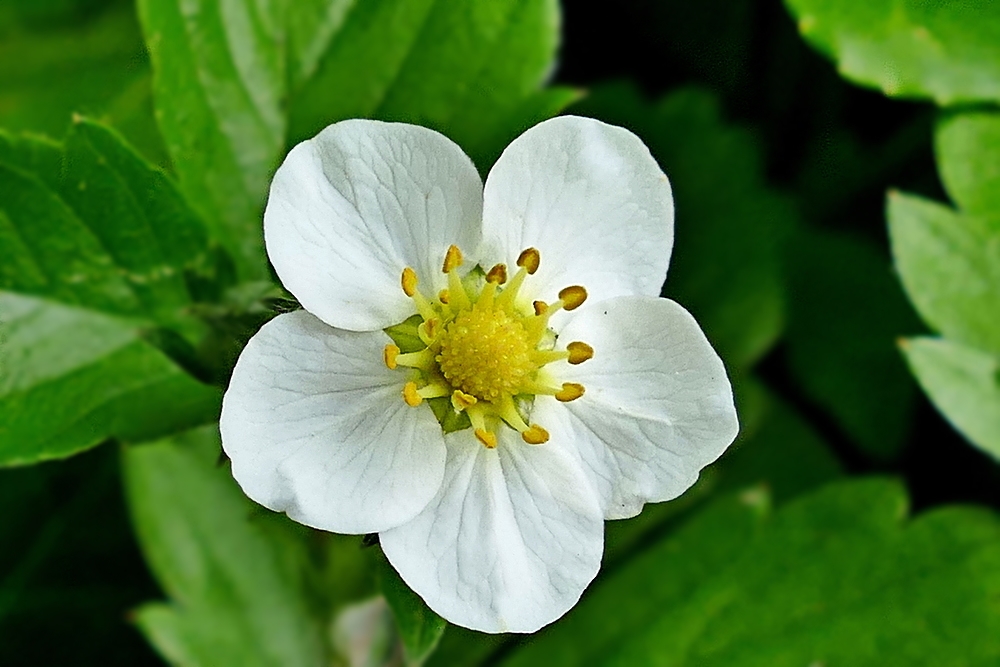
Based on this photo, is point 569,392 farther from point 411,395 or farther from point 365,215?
point 365,215

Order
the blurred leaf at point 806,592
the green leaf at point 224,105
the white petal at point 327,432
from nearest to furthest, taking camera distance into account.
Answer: the white petal at point 327,432 < the green leaf at point 224,105 < the blurred leaf at point 806,592

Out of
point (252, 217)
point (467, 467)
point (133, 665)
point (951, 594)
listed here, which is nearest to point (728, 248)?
point (951, 594)

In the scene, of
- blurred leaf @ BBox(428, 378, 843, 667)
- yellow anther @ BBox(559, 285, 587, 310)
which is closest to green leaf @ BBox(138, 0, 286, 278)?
yellow anther @ BBox(559, 285, 587, 310)

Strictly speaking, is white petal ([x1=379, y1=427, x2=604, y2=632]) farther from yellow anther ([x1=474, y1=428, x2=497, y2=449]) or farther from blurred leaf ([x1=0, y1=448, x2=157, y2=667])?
blurred leaf ([x1=0, y1=448, x2=157, y2=667])

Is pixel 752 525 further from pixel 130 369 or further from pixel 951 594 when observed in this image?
pixel 130 369

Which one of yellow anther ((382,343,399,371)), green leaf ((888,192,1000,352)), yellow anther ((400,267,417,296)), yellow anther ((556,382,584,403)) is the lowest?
green leaf ((888,192,1000,352))

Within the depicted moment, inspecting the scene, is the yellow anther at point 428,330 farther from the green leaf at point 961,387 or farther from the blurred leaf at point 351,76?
the green leaf at point 961,387

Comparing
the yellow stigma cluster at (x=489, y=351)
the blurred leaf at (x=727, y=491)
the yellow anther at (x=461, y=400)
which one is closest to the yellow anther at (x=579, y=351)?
the yellow stigma cluster at (x=489, y=351)
